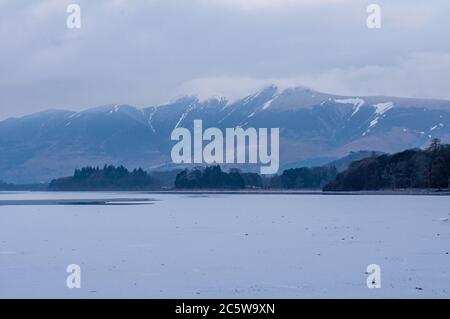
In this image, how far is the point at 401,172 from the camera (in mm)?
144000

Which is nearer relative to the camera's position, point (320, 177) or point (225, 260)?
point (225, 260)

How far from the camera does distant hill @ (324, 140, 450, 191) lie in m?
135

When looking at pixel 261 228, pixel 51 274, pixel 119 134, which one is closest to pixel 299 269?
pixel 51 274

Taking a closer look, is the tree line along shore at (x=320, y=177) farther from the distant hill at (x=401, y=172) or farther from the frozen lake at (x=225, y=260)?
the frozen lake at (x=225, y=260)

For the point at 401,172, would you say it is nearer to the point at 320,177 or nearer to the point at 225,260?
the point at 320,177

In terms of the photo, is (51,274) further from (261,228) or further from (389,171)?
(389,171)

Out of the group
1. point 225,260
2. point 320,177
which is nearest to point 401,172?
point 320,177

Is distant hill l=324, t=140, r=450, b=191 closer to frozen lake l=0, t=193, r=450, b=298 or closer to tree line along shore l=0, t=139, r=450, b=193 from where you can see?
tree line along shore l=0, t=139, r=450, b=193

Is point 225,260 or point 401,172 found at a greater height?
point 401,172

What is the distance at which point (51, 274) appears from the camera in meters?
21.1

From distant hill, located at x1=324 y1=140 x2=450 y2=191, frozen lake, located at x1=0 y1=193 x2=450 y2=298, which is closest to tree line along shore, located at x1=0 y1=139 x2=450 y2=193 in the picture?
distant hill, located at x1=324 y1=140 x2=450 y2=191

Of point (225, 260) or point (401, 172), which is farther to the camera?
point (401, 172)

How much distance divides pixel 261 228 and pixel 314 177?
480 feet

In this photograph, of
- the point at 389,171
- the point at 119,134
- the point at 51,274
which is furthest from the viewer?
the point at 119,134
